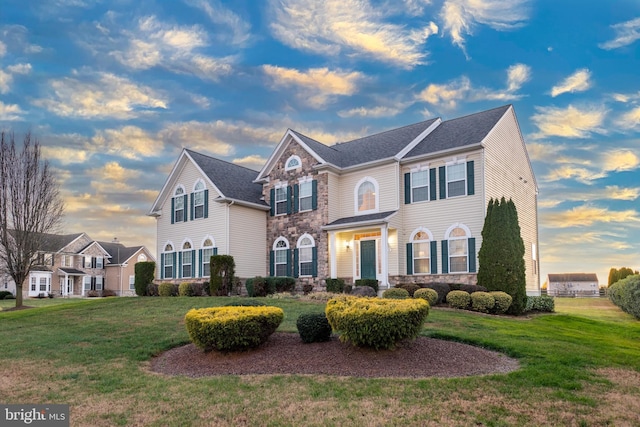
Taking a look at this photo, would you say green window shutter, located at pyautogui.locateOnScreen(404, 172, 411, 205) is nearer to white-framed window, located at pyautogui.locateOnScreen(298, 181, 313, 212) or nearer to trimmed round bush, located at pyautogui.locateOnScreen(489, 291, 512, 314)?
white-framed window, located at pyautogui.locateOnScreen(298, 181, 313, 212)

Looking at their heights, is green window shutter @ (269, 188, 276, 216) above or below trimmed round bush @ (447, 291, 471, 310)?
above

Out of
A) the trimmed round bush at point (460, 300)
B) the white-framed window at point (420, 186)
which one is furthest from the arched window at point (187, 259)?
the trimmed round bush at point (460, 300)

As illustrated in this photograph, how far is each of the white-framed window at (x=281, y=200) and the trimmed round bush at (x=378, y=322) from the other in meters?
16.6

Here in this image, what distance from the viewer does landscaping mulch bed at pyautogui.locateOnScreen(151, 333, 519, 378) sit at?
833 cm

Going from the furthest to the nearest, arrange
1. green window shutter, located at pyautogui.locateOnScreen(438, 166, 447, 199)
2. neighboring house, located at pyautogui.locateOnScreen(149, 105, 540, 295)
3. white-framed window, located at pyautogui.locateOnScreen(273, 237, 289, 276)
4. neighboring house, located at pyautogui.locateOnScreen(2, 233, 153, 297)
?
neighboring house, located at pyautogui.locateOnScreen(2, 233, 153, 297) → white-framed window, located at pyautogui.locateOnScreen(273, 237, 289, 276) → green window shutter, located at pyautogui.locateOnScreen(438, 166, 447, 199) → neighboring house, located at pyautogui.locateOnScreen(149, 105, 540, 295)

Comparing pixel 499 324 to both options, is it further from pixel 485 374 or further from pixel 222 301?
pixel 222 301

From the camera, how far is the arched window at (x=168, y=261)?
28.1 m

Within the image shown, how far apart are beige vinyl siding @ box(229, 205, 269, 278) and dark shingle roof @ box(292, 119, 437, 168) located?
4.86 metres

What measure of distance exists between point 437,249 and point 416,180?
10.9ft

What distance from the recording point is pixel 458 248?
20.6 meters

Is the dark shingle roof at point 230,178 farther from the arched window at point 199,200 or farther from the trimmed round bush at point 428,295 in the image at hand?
the trimmed round bush at point 428,295

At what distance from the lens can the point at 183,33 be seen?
1655 centimetres

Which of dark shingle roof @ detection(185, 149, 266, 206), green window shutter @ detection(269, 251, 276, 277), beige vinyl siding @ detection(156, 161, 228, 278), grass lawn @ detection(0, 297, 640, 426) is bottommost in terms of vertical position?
grass lawn @ detection(0, 297, 640, 426)

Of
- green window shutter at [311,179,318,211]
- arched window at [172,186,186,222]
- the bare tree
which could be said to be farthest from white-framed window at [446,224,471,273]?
the bare tree
